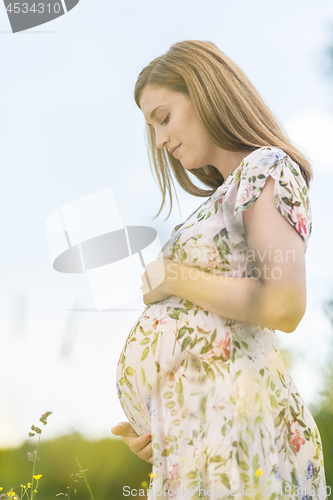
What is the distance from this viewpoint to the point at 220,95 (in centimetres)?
87

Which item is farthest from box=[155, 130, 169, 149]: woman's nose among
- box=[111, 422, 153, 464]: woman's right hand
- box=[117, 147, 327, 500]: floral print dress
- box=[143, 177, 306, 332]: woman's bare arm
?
box=[111, 422, 153, 464]: woman's right hand

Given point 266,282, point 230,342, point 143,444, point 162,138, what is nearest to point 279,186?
point 266,282

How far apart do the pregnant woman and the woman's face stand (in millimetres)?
46

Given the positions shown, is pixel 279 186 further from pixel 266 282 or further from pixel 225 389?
pixel 225 389

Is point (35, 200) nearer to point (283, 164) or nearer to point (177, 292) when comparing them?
point (177, 292)

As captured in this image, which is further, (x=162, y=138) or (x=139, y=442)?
(x=162, y=138)

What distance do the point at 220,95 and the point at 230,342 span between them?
557 mm

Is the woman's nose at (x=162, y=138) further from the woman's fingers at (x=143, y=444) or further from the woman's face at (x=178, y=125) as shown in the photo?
the woman's fingers at (x=143, y=444)

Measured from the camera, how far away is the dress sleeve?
0.65m

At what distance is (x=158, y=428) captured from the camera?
695mm

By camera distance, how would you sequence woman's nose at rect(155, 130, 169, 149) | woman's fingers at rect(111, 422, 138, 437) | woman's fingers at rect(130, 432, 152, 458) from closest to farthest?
woman's fingers at rect(130, 432, 152, 458) → woman's fingers at rect(111, 422, 138, 437) → woman's nose at rect(155, 130, 169, 149)

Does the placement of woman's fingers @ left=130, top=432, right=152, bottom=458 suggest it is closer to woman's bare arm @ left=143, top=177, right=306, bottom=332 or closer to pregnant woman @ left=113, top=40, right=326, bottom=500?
pregnant woman @ left=113, top=40, right=326, bottom=500

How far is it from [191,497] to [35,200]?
4.19 ft

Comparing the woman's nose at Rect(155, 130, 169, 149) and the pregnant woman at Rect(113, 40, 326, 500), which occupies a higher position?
the woman's nose at Rect(155, 130, 169, 149)
